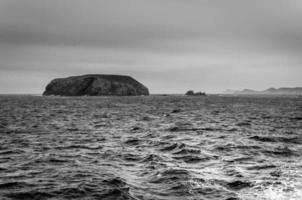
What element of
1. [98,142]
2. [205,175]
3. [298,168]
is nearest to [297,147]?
[298,168]

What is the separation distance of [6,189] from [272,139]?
2395 cm

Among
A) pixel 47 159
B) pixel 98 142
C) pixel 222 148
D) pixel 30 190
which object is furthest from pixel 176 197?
pixel 98 142

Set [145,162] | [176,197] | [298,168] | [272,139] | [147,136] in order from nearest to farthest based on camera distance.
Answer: [176,197], [298,168], [145,162], [272,139], [147,136]

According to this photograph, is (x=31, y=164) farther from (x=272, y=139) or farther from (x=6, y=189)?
(x=272, y=139)

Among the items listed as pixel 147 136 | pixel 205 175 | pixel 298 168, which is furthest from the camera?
pixel 147 136

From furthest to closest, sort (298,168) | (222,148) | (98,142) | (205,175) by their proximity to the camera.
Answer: (98,142), (222,148), (298,168), (205,175)

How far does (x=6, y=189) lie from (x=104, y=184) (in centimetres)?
404

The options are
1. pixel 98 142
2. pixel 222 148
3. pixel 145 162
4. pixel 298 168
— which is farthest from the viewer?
pixel 98 142

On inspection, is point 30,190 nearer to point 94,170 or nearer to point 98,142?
point 94,170

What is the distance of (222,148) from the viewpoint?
2523 cm

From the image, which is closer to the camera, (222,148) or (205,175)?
(205,175)

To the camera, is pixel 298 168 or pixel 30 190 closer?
pixel 30 190

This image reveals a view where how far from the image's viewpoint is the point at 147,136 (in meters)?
32.9

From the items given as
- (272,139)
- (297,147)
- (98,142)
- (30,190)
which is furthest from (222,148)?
(30,190)
